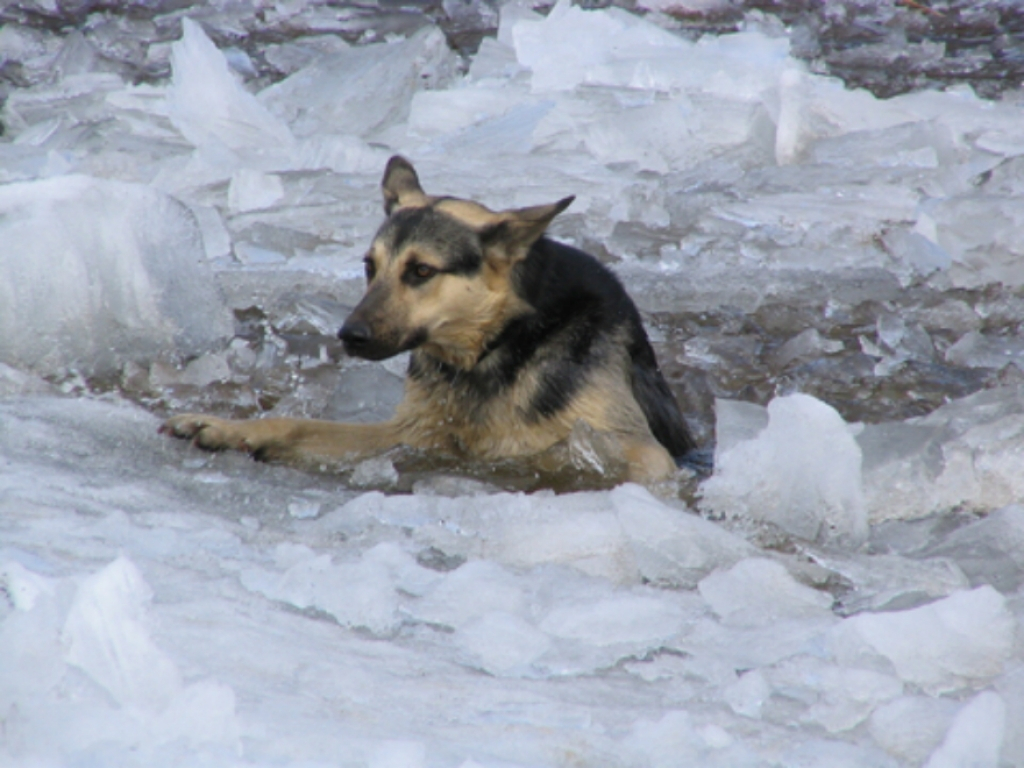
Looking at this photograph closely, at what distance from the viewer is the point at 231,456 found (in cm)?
380

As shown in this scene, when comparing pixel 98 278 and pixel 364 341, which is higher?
pixel 364 341

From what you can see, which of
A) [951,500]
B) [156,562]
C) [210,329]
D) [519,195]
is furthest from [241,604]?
[519,195]

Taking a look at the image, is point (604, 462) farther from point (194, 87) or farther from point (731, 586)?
point (194, 87)

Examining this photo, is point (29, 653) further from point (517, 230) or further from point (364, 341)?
point (517, 230)

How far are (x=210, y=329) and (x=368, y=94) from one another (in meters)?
4.11

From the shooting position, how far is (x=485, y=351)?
4.00m

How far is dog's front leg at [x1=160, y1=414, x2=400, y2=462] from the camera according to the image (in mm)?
3818

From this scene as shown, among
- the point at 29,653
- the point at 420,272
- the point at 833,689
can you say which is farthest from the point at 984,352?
the point at 29,653

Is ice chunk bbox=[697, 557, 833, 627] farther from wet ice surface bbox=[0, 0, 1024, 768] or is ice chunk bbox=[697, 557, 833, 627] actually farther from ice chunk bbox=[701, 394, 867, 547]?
ice chunk bbox=[701, 394, 867, 547]

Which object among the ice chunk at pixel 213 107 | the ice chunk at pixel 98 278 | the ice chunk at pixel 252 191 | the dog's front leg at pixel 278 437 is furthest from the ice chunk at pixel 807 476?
the ice chunk at pixel 213 107

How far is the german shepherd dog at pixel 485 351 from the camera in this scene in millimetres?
3832

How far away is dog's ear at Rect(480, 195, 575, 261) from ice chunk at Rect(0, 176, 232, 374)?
1.67m

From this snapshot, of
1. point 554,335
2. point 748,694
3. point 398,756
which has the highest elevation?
point 398,756

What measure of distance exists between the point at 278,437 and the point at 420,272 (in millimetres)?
773
